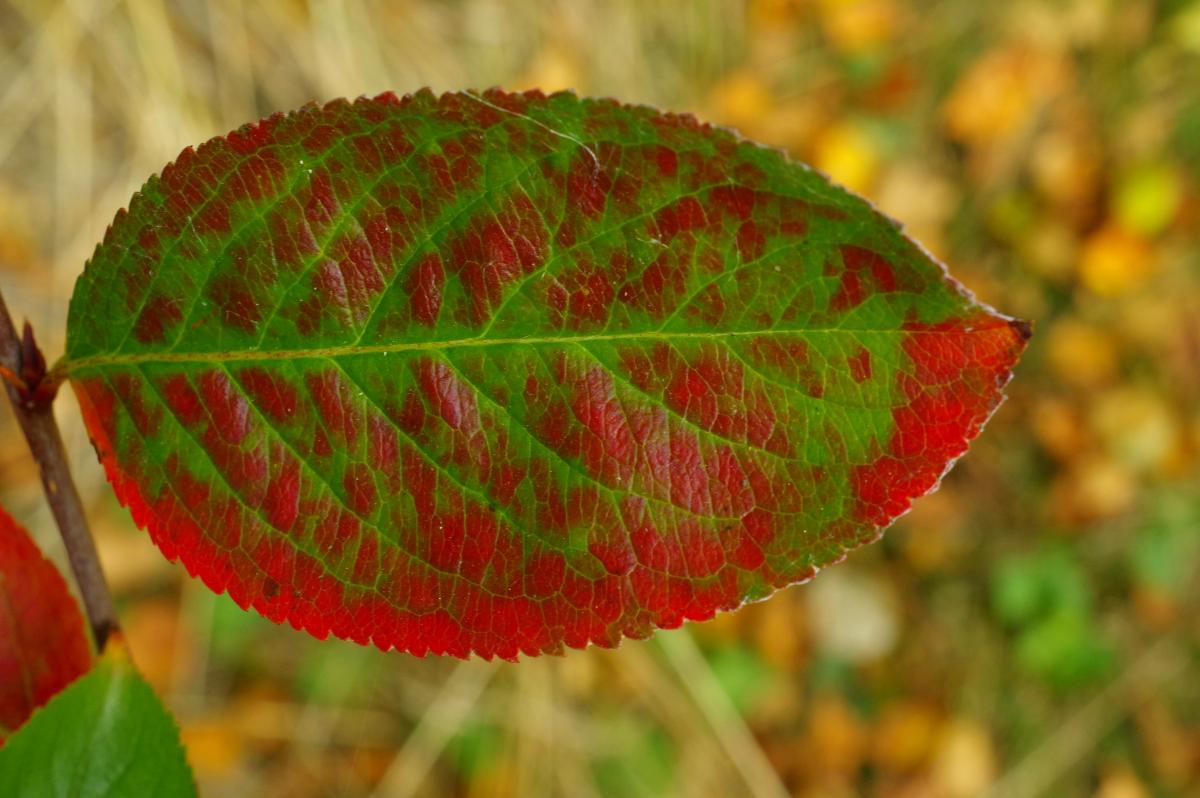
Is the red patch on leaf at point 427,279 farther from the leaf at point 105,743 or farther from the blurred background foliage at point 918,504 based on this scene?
the blurred background foliage at point 918,504

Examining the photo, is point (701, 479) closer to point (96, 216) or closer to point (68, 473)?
point (68, 473)

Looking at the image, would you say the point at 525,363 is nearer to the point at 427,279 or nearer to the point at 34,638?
the point at 427,279

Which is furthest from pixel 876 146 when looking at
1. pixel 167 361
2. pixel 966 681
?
pixel 167 361

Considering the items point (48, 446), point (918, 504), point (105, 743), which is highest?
point (918, 504)

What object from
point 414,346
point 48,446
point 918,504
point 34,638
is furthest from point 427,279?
point 918,504

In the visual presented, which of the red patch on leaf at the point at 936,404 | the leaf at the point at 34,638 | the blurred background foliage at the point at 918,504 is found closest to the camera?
the red patch on leaf at the point at 936,404

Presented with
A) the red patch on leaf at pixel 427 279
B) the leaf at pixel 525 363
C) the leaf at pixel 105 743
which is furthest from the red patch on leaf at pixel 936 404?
the leaf at pixel 105 743

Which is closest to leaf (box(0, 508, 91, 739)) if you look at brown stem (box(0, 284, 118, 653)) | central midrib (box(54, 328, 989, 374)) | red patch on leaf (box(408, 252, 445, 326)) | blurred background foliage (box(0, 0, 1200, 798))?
brown stem (box(0, 284, 118, 653))
